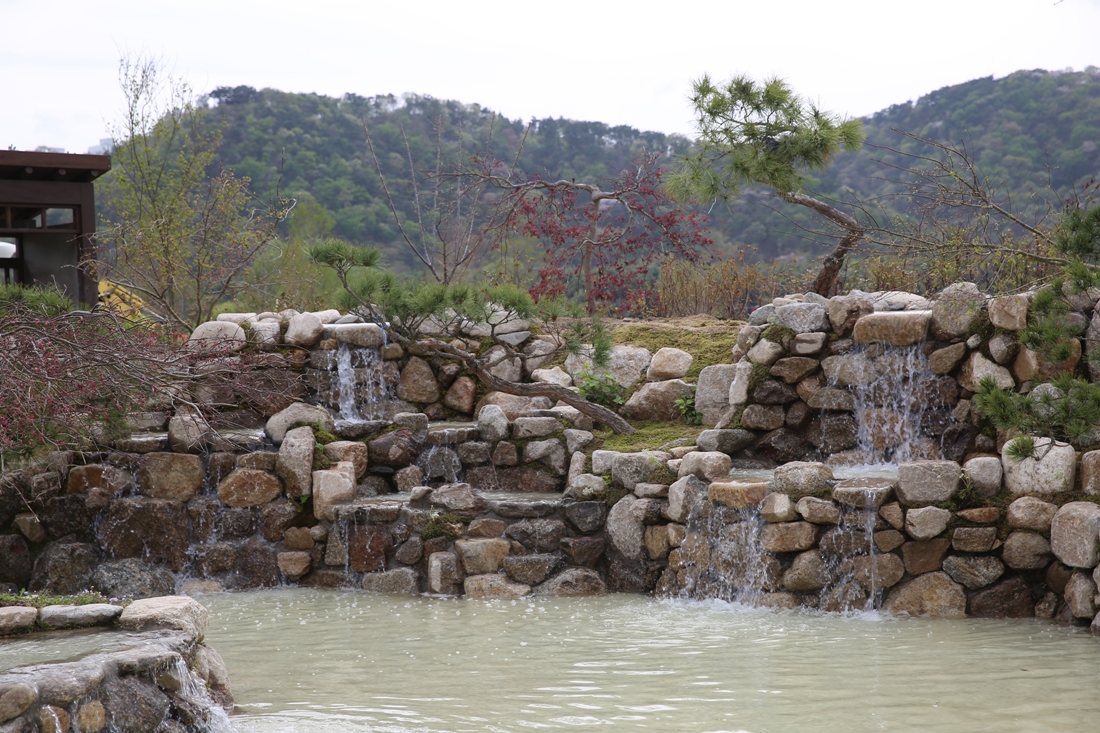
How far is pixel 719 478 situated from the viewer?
640 cm

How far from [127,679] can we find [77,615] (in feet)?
2.13

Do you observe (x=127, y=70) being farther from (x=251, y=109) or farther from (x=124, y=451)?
(x=251, y=109)

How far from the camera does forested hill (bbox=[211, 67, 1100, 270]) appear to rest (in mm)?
13203

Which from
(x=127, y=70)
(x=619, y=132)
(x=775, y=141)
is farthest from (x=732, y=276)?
(x=619, y=132)

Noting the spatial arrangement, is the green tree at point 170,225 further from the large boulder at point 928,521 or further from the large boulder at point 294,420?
the large boulder at point 928,521

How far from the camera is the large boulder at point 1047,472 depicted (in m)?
5.40

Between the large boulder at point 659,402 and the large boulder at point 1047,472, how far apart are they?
10.0 feet

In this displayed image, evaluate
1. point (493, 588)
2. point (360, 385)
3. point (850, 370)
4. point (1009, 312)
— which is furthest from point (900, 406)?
point (360, 385)

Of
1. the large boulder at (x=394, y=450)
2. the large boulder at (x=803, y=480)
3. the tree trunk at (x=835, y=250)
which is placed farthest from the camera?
the tree trunk at (x=835, y=250)

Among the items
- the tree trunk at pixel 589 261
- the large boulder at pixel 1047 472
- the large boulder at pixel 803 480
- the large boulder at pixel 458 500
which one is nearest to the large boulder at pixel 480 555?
the large boulder at pixel 458 500

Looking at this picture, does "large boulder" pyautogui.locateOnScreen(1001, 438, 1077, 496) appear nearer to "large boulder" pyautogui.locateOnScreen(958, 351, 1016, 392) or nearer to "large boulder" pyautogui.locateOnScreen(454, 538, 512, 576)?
"large boulder" pyautogui.locateOnScreen(958, 351, 1016, 392)

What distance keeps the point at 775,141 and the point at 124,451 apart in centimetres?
602

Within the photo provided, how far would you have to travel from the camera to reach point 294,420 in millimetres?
7285

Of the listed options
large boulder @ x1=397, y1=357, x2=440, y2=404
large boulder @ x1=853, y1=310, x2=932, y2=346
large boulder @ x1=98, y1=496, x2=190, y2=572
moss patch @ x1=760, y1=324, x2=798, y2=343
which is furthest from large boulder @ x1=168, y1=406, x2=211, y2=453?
large boulder @ x1=853, y1=310, x2=932, y2=346
